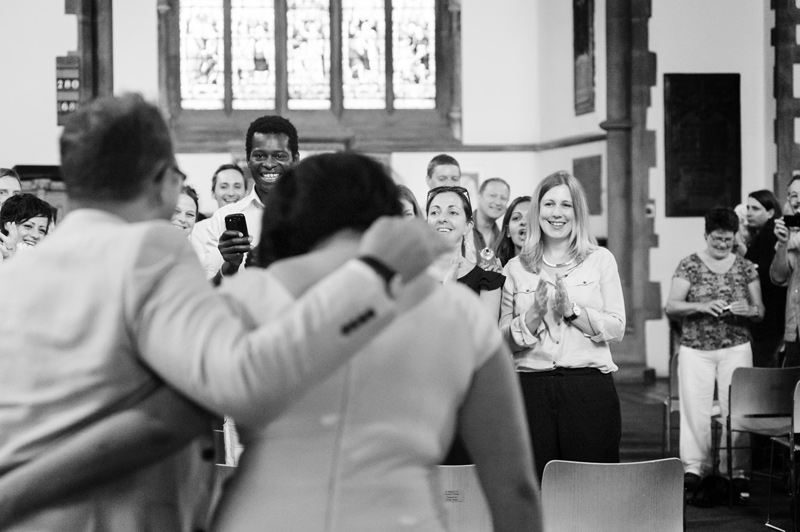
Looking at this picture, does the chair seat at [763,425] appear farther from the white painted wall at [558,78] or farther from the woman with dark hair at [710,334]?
the white painted wall at [558,78]

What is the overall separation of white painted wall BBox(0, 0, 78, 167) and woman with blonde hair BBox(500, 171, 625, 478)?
8.80m

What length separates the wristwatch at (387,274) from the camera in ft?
4.28

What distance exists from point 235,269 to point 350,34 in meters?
10.4

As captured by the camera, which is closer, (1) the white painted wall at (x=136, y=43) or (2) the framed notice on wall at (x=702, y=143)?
(2) the framed notice on wall at (x=702, y=143)

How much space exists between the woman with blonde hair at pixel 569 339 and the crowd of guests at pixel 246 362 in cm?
241

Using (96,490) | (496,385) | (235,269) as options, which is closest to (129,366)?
(96,490)

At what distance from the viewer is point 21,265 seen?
4.65 ft

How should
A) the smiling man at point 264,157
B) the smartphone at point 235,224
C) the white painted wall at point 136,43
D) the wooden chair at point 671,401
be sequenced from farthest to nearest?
the white painted wall at point 136,43 → the wooden chair at point 671,401 → the smiling man at point 264,157 → the smartphone at point 235,224

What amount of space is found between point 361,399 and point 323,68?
1194 centimetres

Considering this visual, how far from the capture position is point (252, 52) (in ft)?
42.3

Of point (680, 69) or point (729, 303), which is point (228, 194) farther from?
point (680, 69)

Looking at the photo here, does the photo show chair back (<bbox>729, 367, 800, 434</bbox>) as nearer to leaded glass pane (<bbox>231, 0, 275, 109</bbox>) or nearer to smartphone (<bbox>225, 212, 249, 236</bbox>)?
smartphone (<bbox>225, 212, 249, 236</bbox>)

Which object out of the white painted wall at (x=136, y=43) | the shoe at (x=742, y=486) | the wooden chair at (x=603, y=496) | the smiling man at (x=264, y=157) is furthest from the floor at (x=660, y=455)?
the white painted wall at (x=136, y=43)

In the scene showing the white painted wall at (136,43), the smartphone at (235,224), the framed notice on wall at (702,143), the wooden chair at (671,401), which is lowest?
the wooden chair at (671,401)
